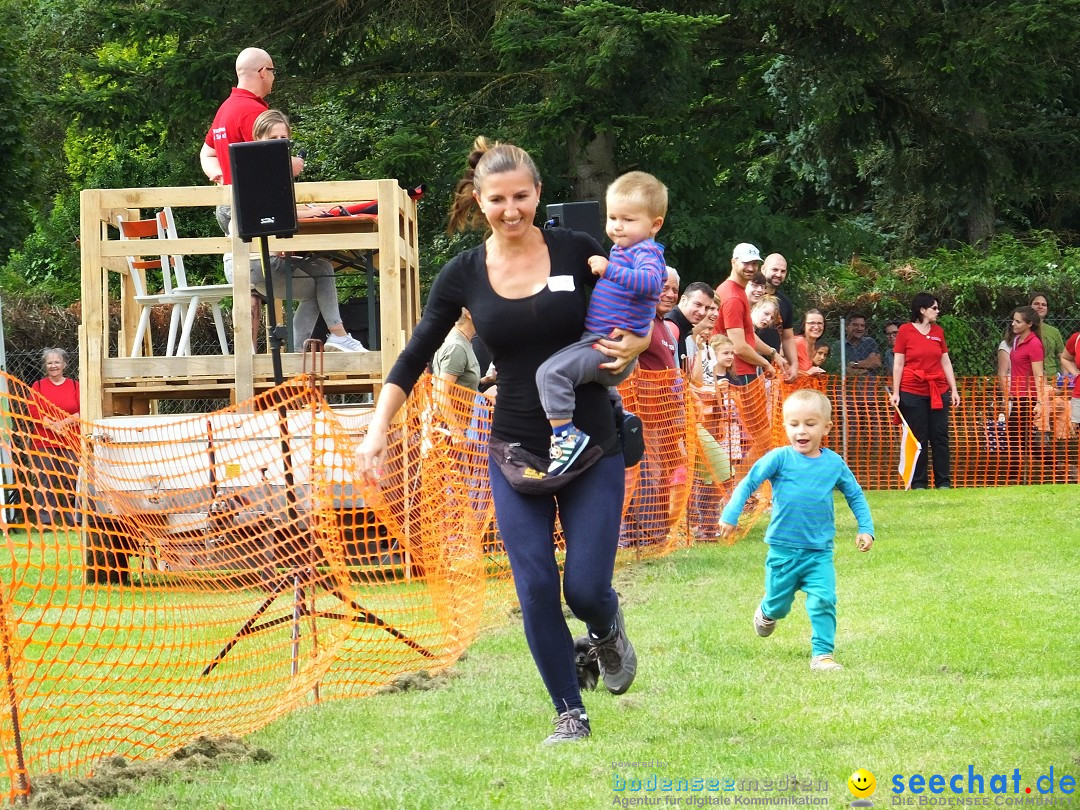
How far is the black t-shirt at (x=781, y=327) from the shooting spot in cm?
1274

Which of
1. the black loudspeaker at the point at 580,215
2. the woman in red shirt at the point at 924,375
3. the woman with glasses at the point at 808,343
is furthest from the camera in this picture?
the woman in red shirt at the point at 924,375

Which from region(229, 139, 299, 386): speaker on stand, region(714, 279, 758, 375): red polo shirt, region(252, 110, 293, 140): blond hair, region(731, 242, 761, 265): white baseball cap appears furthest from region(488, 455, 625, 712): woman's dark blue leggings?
region(731, 242, 761, 265): white baseball cap

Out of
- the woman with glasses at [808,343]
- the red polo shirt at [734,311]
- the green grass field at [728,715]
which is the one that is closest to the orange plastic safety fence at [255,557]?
the green grass field at [728,715]

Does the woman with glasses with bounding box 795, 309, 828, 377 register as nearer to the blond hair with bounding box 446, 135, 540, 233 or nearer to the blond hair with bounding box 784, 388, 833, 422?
the blond hair with bounding box 784, 388, 833, 422

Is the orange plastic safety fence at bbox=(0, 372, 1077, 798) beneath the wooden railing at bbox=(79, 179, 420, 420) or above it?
beneath

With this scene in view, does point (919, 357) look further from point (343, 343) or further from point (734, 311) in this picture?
point (343, 343)

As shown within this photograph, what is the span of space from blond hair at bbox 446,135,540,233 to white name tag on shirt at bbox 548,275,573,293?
0.33 m

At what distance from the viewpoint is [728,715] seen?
530 centimetres

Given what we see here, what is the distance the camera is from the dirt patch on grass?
175 inches

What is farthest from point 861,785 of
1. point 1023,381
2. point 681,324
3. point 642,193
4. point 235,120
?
point 1023,381

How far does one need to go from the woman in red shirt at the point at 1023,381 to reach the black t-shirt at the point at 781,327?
5.10 metres

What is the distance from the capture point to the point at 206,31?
53.5 ft

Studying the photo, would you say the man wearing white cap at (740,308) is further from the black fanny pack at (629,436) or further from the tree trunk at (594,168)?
the black fanny pack at (629,436)

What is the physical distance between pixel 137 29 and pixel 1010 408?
10.7m
